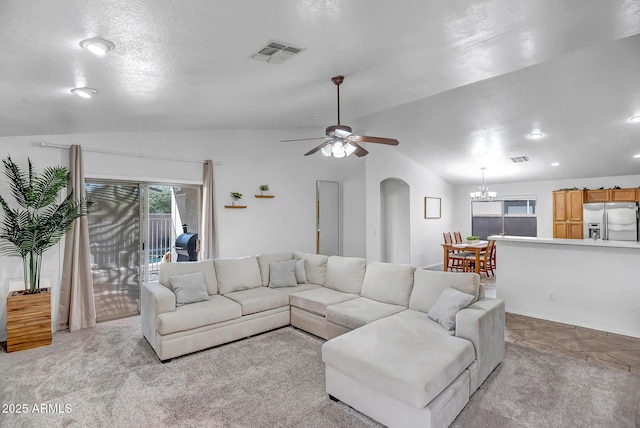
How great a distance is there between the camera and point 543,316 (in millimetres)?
4668

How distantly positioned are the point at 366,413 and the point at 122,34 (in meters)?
2.92

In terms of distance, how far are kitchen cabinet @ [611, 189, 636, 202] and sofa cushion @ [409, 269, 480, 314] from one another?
6.46 metres

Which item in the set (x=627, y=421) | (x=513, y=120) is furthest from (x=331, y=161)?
(x=627, y=421)

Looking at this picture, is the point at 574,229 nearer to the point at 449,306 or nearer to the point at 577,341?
the point at 577,341

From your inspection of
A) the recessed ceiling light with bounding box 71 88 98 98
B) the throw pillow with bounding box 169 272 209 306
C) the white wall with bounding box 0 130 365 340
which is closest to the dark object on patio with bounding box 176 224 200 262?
the white wall with bounding box 0 130 365 340

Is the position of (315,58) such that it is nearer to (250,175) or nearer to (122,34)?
(122,34)

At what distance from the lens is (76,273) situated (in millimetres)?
4250

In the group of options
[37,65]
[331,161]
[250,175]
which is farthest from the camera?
[331,161]

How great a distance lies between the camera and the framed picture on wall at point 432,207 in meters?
8.82

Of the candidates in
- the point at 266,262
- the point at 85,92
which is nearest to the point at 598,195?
the point at 266,262

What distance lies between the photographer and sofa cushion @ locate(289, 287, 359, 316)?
398cm

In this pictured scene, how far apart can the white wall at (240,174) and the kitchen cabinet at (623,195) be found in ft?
18.7

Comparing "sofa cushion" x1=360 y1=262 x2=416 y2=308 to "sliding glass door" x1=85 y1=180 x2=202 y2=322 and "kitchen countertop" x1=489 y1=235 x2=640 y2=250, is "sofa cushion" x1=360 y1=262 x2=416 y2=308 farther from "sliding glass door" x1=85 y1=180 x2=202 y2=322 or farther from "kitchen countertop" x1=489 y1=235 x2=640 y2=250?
"sliding glass door" x1=85 y1=180 x2=202 y2=322

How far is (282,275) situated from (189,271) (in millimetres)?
1270
